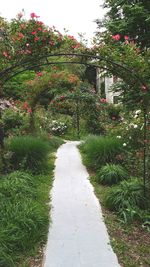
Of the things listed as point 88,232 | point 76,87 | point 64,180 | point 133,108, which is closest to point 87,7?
point 76,87

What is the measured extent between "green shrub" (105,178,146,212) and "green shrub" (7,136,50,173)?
2.57 metres

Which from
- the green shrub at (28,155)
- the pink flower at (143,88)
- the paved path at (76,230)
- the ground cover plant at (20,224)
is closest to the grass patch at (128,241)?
the paved path at (76,230)

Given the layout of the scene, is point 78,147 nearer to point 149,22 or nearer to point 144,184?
point 149,22

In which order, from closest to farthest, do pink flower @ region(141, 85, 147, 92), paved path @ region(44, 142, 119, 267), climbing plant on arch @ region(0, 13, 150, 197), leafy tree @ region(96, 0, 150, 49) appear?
paved path @ region(44, 142, 119, 267), pink flower @ region(141, 85, 147, 92), climbing plant on arch @ region(0, 13, 150, 197), leafy tree @ region(96, 0, 150, 49)

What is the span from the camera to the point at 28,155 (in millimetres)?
7855

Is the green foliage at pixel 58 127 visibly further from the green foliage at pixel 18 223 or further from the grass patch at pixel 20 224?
the green foliage at pixel 18 223

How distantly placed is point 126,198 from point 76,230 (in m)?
1.20

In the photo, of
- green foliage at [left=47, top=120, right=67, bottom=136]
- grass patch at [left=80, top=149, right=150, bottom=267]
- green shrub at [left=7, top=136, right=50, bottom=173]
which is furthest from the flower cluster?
grass patch at [left=80, top=149, right=150, bottom=267]

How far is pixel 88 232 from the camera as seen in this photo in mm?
4535

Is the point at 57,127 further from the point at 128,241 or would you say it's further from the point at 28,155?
the point at 128,241

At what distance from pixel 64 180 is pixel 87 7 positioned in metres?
12.8

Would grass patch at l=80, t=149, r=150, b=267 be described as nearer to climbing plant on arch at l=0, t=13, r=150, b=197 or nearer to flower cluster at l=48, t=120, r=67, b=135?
climbing plant on arch at l=0, t=13, r=150, b=197

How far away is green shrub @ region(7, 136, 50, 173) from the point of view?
777 centimetres

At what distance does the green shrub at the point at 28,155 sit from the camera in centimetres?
777
